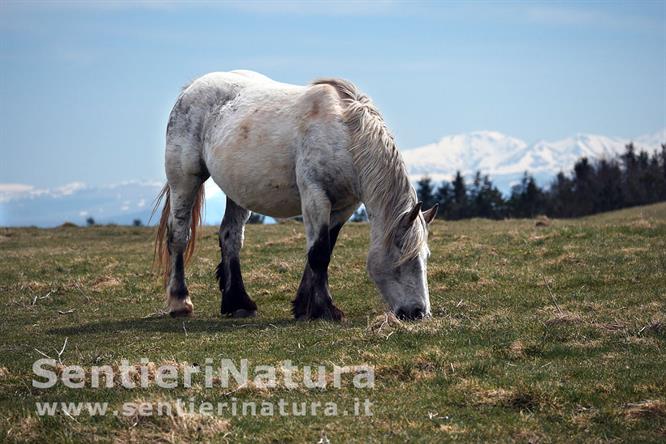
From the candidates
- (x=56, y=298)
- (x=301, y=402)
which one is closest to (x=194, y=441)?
(x=301, y=402)

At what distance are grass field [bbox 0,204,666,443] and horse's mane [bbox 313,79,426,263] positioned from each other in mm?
1137

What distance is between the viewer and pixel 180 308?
1320 cm

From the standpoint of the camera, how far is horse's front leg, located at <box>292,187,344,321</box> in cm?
1151

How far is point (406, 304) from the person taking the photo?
35.6 feet

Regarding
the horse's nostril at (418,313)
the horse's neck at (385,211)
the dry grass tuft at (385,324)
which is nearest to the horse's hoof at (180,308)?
the horse's neck at (385,211)

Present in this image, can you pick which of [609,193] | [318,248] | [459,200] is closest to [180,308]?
[318,248]

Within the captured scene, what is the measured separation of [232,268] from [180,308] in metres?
0.97

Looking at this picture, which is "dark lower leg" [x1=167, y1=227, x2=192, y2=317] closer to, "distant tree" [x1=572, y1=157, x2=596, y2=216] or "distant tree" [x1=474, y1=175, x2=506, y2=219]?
"distant tree" [x1=474, y1=175, x2=506, y2=219]

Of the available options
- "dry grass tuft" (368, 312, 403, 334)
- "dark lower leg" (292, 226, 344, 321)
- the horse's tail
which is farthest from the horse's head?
the horse's tail

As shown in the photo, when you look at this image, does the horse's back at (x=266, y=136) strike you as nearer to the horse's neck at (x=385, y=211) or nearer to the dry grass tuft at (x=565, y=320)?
the horse's neck at (x=385, y=211)

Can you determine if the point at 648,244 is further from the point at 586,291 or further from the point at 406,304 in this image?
the point at 406,304

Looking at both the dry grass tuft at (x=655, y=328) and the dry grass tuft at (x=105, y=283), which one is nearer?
the dry grass tuft at (x=655, y=328)

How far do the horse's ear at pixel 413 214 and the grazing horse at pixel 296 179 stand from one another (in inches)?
0.6

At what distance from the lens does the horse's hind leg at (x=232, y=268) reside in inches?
512
